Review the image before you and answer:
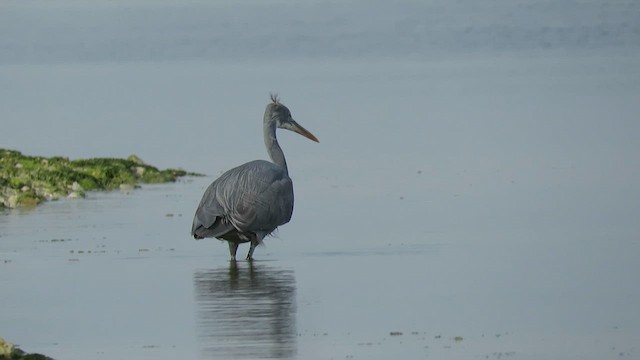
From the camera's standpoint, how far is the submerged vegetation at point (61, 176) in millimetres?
22647

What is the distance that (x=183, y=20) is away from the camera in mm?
105438

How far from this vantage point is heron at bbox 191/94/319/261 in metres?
17.4

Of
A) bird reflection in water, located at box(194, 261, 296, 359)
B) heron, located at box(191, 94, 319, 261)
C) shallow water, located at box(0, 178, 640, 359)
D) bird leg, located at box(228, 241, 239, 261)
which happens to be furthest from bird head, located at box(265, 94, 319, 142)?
bird reflection in water, located at box(194, 261, 296, 359)

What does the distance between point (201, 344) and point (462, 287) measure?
302 cm

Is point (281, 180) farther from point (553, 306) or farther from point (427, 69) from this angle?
point (427, 69)

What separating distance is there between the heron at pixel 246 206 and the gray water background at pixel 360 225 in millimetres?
310

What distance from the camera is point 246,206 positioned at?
17.5 metres

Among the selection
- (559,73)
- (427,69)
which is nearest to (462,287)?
(559,73)

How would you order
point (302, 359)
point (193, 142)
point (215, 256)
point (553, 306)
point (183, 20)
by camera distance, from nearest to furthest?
point (302, 359)
point (553, 306)
point (215, 256)
point (193, 142)
point (183, 20)

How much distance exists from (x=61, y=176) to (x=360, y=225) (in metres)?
5.60

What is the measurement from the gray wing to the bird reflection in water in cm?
38

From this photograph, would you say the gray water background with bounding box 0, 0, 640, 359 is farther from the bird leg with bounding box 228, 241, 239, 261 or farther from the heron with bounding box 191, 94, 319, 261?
the heron with bounding box 191, 94, 319, 261

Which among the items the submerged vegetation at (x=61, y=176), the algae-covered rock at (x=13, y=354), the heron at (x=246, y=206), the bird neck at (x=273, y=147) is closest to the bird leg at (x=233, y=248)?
the heron at (x=246, y=206)

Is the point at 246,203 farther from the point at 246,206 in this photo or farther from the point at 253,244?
the point at 253,244
